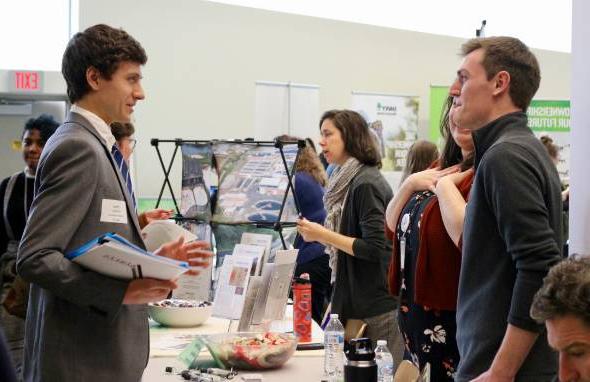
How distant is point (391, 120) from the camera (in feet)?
29.4

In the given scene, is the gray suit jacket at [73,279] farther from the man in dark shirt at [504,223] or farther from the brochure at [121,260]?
the man in dark shirt at [504,223]

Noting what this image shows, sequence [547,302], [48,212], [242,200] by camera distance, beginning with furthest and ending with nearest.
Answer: [242,200]
[48,212]
[547,302]

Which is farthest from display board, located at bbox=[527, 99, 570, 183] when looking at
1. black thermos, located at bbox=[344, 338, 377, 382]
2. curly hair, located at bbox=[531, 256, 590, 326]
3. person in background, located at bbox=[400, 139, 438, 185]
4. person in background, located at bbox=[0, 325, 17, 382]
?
person in background, located at bbox=[0, 325, 17, 382]

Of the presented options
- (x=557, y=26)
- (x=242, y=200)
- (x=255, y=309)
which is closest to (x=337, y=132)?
(x=242, y=200)

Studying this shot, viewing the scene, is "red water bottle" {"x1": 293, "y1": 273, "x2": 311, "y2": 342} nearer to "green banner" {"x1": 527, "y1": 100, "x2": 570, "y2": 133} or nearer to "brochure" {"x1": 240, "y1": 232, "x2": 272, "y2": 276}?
"brochure" {"x1": 240, "y1": 232, "x2": 272, "y2": 276}

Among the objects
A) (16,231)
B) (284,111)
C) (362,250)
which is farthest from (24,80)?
(362,250)

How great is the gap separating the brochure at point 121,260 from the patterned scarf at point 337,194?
2.14 metres

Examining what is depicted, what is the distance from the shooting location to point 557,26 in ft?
30.7

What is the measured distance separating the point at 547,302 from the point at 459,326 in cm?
57

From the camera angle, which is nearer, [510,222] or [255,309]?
[510,222]

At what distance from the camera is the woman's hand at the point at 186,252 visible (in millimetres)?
1887

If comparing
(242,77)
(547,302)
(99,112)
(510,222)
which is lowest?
(547,302)

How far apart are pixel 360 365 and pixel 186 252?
0.49 metres

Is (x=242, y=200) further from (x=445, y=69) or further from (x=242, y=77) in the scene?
(x=445, y=69)
